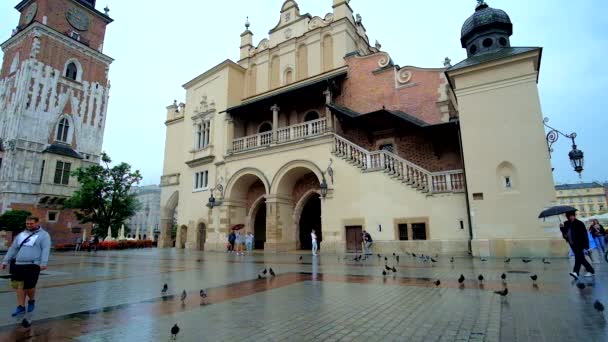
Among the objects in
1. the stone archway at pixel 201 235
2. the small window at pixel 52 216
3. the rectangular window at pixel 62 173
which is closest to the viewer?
the stone archway at pixel 201 235

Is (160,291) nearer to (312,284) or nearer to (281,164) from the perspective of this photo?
(312,284)

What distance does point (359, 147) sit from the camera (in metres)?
17.6

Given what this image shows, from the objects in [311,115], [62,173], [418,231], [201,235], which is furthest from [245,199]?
[62,173]

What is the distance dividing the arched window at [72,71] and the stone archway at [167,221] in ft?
77.7

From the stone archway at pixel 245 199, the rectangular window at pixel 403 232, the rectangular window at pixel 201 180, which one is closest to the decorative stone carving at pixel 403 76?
the rectangular window at pixel 403 232

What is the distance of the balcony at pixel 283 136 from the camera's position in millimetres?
19719

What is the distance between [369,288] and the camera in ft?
21.4

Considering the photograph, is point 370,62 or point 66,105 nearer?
point 370,62

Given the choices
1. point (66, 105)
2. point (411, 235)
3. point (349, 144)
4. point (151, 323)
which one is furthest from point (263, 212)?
point (66, 105)

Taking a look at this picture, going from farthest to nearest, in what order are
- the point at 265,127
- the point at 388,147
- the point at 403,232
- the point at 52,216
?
the point at 52,216 < the point at 265,127 < the point at 388,147 < the point at 403,232

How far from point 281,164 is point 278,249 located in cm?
522

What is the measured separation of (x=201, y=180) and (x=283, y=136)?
28.9ft

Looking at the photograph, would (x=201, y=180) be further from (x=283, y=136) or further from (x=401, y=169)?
(x=401, y=169)

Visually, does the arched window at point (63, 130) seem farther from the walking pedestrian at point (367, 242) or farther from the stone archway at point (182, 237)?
the walking pedestrian at point (367, 242)
